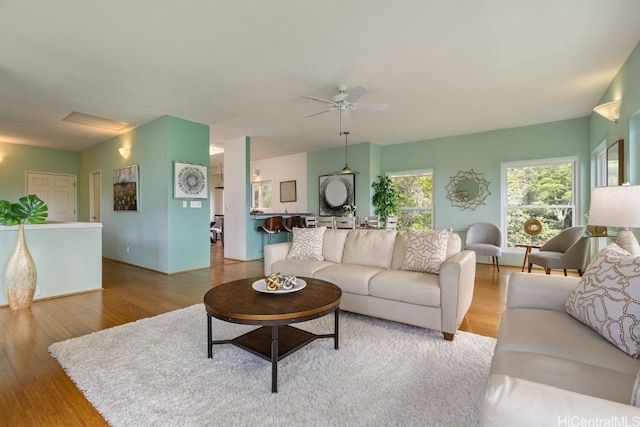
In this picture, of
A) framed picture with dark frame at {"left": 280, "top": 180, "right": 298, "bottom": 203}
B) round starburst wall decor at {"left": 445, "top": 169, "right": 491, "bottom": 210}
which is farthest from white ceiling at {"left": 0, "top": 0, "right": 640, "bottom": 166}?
framed picture with dark frame at {"left": 280, "top": 180, "right": 298, "bottom": 203}

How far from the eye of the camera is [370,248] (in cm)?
327

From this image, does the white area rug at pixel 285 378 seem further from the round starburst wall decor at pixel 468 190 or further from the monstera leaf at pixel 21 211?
the round starburst wall decor at pixel 468 190

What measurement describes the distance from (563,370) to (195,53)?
3.43 m

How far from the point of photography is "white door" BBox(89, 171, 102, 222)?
693 centimetres

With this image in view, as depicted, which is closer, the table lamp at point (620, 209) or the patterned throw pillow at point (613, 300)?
the patterned throw pillow at point (613, 300)

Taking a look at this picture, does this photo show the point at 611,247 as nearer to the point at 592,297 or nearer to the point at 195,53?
the point at 592,297

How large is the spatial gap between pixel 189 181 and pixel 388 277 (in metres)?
3.75

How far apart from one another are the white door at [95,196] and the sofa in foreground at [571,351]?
8.09m

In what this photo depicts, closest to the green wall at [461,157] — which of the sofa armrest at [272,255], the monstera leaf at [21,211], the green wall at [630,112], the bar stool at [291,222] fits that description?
the bar stool at [291,222]

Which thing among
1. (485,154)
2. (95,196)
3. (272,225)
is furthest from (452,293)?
(95,196)

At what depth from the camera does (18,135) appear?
5914 millimetres

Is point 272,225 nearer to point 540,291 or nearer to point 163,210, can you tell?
point 163,210

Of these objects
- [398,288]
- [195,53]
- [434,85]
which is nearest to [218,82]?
[195,53]

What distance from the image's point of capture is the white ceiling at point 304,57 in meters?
2.27
